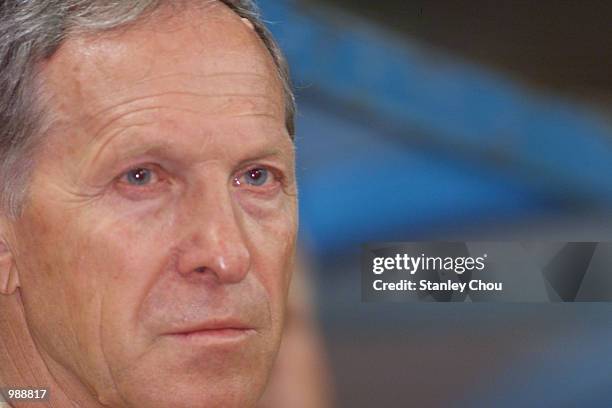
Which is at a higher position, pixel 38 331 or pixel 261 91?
pixel 261 91

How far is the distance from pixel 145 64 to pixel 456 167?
1.60 metres

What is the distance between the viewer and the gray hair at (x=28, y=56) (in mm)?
1201

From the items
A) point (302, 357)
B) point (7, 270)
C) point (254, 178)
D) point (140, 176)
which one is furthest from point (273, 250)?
point (302, 357)

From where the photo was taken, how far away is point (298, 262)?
265 cm


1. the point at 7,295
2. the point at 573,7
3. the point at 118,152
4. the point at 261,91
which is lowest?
the point at 7,295

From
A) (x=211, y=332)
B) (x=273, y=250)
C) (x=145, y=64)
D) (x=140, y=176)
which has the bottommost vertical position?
(x=211, y=332)

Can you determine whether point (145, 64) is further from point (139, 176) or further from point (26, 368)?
point (26, 368)

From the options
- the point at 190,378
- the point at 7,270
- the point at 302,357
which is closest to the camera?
the point at 190,378

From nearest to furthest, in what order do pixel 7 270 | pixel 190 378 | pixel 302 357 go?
pixel 190 378, pixel 7 270, pixel 302 357

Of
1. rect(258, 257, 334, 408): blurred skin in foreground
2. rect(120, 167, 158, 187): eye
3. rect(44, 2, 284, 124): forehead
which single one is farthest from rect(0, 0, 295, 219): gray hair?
rect(258, 257, 334, 408): blurred skin in foreground

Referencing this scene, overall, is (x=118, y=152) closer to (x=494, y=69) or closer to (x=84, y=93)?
(x=84, y=93)

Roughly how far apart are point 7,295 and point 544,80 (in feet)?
6.24

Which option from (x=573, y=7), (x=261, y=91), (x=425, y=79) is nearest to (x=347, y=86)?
(x=425, y=79)

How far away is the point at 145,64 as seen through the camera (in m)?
1.20
